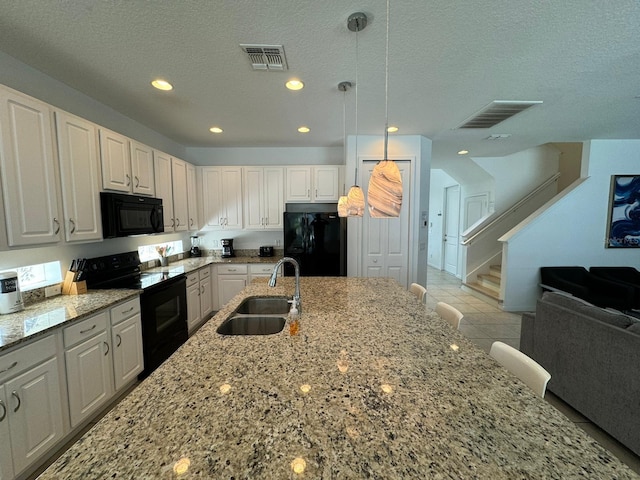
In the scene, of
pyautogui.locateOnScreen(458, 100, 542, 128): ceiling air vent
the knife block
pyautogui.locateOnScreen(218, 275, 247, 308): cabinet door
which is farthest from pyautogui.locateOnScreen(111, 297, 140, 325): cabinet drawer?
pyautogui.locateOnScreen(458, 100, 542, 128): ceiling air vent

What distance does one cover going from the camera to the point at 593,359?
1836 millimetres

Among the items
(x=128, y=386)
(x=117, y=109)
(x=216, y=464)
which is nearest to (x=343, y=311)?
(x=216, y=464)

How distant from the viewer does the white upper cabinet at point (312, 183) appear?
13.1 ft

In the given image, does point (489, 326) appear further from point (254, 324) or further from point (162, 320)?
point (162, 320)

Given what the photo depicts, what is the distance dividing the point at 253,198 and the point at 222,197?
1.58 ft

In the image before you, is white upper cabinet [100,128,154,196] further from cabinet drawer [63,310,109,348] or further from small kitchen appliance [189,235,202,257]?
small kitchen appliance [189,235,202,257]

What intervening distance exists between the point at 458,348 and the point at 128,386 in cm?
271

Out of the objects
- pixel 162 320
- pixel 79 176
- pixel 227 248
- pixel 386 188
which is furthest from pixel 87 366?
pixel 227 248

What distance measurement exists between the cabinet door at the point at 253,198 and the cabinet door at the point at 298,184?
421 mm

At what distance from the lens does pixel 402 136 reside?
359 centimetres

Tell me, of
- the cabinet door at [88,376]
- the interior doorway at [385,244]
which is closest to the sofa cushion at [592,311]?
the interior doorway at [385,244]

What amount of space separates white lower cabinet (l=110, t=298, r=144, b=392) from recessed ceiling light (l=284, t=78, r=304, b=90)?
7.49 ft

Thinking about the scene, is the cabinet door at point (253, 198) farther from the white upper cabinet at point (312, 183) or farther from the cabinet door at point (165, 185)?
the cabinet door at point (165, 185)

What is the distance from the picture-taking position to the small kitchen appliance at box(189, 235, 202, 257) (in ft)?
13.9
